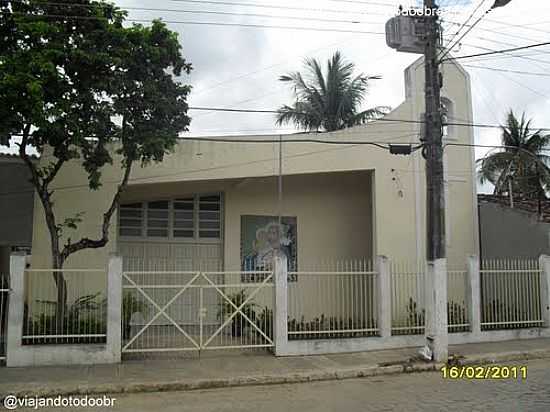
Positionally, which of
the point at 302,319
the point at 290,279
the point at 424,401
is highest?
the point at 290,279

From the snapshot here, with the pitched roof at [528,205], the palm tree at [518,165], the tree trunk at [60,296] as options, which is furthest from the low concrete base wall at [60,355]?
the palm tree at [518,165]

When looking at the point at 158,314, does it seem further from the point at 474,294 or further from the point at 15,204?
the point at 474,294

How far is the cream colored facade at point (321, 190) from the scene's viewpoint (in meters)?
14.7

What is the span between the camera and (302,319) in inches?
495

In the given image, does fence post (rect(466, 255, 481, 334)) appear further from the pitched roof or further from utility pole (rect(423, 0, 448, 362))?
the pitched roof

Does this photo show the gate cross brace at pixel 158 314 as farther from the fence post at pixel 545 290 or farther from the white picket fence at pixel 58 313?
the fence post at pixel 545 290

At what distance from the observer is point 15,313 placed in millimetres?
10781

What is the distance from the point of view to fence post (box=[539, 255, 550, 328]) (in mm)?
14359

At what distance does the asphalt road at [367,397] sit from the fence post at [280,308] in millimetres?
1894

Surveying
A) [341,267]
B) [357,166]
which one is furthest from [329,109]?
[341,267]

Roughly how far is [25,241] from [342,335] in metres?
7.56

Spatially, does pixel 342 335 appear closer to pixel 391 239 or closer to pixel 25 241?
pixel 391 239

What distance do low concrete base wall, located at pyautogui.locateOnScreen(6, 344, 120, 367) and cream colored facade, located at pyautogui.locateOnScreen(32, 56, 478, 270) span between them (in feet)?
11.3

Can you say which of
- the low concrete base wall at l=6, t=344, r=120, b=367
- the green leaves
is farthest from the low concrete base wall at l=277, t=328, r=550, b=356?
the green leaves
